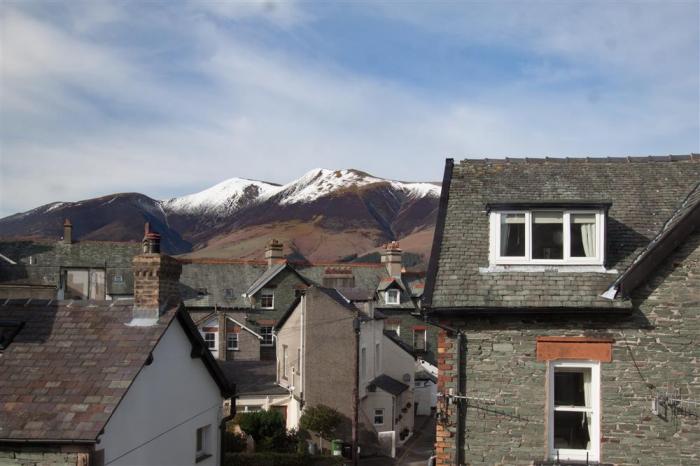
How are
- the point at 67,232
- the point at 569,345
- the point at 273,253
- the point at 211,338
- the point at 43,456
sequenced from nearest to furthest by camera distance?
the point at 43,456 → the point at 569,345 → the point at 211,338 → the point at 273,253 → the point at 67,232

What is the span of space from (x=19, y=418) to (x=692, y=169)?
43.5 feet

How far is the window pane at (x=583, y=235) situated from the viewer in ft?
40.7

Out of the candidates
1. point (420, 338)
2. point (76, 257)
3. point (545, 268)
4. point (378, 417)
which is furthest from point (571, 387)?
point (76, 257)

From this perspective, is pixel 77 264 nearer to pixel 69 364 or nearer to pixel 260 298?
pixel 260 298

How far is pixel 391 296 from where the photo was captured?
55.3 m

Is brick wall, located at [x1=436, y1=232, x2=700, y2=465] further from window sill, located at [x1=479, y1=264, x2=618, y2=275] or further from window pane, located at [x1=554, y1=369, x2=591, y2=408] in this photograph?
window sill, located at [x1=479, y1=264, x2=618, y2=275]

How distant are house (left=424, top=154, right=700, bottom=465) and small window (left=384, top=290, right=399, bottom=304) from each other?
42.8 meters

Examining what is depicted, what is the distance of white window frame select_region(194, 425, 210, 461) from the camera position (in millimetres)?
15756

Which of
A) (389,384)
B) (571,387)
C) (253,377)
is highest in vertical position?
(571,387)

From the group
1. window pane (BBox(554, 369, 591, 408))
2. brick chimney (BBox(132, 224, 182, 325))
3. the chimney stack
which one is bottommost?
window pane (BBox(554, 369, 591, 408))

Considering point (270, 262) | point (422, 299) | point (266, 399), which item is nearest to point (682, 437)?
point (422, 299)

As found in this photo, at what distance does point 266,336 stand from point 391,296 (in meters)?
10.0

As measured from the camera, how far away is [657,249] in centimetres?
1177

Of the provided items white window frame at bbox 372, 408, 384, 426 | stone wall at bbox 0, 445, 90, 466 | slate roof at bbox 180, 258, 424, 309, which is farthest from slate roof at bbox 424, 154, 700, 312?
slate roof at bbox 180, 258, 424, 309
